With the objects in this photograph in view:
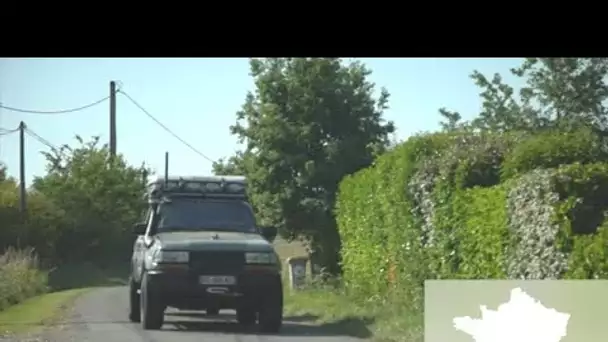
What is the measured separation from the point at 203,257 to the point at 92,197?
70 cm

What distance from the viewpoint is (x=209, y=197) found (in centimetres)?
420

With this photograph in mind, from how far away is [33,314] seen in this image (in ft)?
13.4

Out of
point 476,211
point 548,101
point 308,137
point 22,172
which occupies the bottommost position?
point 476,211

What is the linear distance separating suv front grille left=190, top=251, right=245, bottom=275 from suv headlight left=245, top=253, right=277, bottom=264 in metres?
0.04

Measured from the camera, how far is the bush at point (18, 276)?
4105 mm

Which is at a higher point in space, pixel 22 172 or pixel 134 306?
pixel 22 172

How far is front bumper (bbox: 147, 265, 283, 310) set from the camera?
4.06m

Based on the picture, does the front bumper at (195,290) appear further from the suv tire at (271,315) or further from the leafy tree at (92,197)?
the leafy tree at (92,197)

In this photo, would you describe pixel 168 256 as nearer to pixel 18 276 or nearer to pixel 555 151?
pixel 18 276

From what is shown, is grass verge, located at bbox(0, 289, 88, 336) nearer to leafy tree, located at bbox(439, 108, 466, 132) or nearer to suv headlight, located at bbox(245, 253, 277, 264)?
suv headlight, located at bbox(245, 253, 277, 264)
